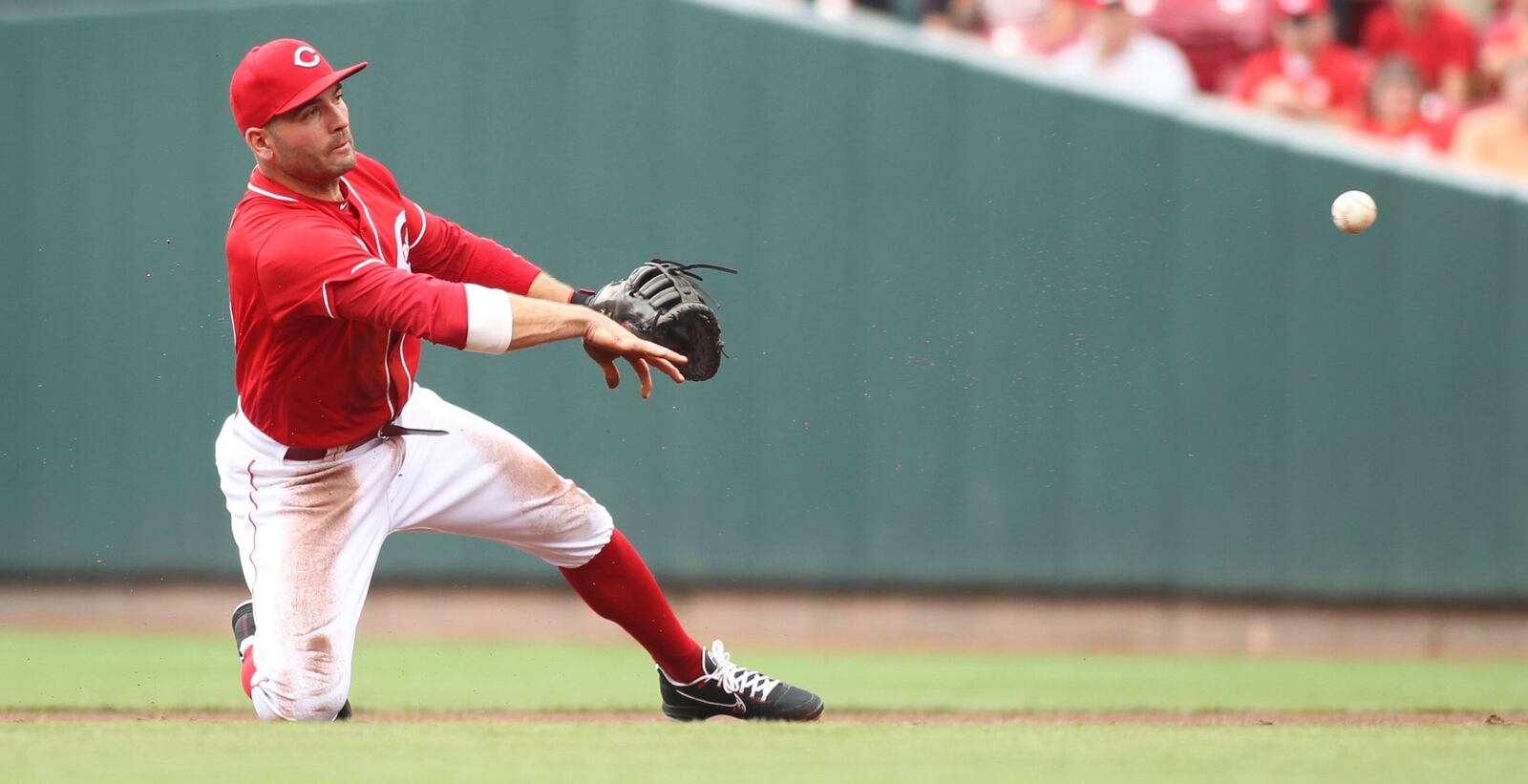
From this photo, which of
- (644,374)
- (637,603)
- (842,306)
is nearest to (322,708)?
(637,603)

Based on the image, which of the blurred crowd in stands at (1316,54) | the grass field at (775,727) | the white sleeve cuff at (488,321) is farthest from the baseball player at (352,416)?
the blurred crowd in stands at (1316,54)

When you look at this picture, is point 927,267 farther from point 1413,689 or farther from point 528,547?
point 528,547

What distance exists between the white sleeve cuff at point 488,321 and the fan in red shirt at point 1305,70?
472cm

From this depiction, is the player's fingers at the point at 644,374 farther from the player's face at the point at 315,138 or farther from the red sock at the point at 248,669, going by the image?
the red sock at the point at 248,669

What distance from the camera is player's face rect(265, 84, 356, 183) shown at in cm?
410

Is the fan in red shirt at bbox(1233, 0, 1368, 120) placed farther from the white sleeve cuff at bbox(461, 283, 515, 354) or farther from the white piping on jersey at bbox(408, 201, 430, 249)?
the white sleeve cuff at bbox(461, 283, 515, 354)

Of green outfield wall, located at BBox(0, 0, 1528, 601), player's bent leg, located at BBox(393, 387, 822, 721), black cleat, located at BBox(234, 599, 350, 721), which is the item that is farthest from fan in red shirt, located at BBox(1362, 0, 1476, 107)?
black cleat, located at BBox(234, 599, 350, 721)

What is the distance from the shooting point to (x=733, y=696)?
15.1 ft

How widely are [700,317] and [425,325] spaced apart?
765 mm

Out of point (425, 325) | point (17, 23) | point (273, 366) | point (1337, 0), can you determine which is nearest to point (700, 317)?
point (425, 325)

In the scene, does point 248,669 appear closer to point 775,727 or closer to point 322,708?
point 322,708

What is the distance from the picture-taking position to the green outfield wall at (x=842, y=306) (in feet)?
22.6

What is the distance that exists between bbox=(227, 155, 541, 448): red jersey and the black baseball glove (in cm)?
43

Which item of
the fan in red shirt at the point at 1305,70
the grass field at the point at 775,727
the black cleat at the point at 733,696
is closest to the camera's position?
the grass field at the point at 775,727
